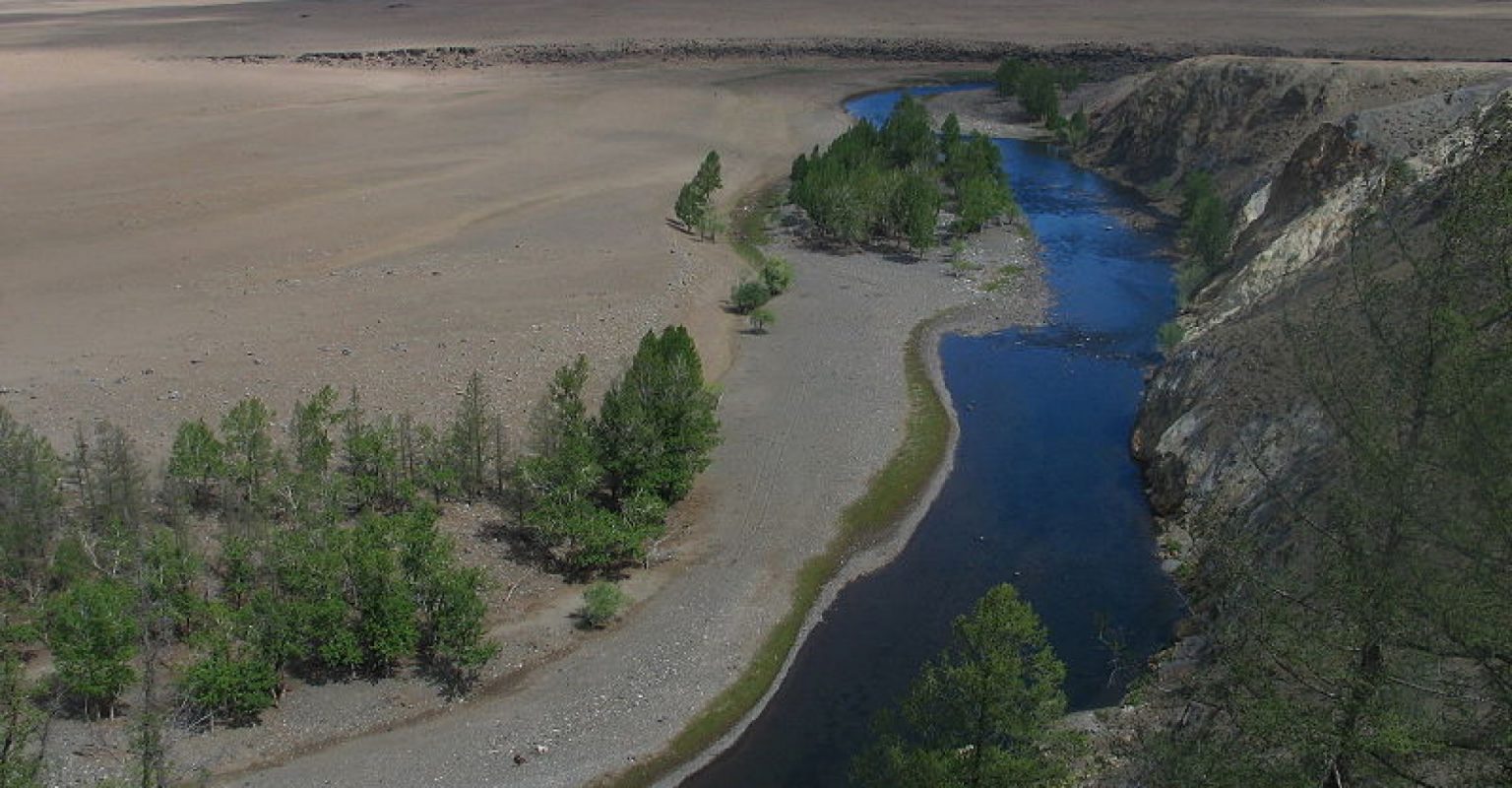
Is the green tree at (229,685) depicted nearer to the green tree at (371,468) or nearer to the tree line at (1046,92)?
the green tree at (371,468)

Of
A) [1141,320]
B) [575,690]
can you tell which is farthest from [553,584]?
[1141,320]

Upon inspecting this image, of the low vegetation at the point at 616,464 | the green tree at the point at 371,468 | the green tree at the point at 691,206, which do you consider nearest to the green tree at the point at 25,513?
the green tree at the point at 371,468

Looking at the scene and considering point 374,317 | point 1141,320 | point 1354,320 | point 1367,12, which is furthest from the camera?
point 1367,12

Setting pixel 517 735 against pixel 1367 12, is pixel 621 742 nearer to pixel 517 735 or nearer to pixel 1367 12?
pixel 517 735

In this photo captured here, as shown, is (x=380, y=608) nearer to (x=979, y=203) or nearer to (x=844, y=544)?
(x=844, y=544)

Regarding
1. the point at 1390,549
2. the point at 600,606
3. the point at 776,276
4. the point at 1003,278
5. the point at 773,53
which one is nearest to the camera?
the point at 1390,549

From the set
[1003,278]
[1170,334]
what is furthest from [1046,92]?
[1170,334]
